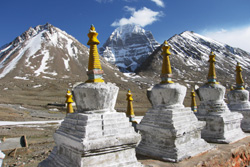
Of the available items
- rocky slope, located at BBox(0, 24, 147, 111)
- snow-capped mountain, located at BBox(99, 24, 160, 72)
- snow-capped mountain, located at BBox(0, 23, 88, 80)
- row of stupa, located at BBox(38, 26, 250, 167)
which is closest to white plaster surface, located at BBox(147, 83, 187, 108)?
row of stupa, located at BBox(38, 26, 250, 167)

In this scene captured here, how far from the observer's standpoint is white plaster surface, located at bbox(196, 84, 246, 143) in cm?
581

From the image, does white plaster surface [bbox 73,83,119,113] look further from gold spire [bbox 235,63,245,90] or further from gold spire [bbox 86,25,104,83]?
gold spire [bbox 235,63,245,90]

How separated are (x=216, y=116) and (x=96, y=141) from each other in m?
4.33

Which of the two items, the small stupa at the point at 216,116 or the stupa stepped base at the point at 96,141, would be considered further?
the small stupa at the point at 216,116

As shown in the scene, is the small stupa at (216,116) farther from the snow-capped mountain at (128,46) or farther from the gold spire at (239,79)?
the snow-capped mountain at (128,46)

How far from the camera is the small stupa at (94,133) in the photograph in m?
3.30

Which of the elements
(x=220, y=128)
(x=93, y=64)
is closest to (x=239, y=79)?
(x=220, y=128)

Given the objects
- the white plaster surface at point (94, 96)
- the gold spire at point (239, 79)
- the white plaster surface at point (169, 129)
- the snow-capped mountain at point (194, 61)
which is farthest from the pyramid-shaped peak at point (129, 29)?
the white plaster surface at point (94, 96)

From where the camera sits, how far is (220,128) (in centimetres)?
584

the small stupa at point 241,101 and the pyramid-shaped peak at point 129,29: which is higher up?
the pyramid-shaped peak at point 129,29

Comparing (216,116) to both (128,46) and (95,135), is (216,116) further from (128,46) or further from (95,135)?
(128,46)

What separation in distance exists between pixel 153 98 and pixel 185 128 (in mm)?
1185

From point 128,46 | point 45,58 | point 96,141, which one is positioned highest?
point 128,46

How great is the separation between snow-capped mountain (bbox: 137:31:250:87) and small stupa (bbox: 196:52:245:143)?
58413mm
